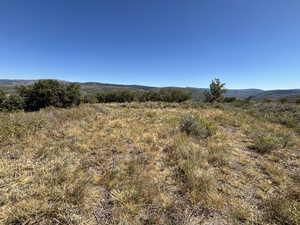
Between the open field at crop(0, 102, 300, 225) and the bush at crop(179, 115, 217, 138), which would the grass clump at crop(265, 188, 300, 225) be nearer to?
the open field at crop(0, 102, 300, 225)

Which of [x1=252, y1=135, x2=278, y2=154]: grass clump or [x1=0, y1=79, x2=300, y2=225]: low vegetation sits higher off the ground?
[x1=252, y1=135, x2=278, y2=154]: grass clump

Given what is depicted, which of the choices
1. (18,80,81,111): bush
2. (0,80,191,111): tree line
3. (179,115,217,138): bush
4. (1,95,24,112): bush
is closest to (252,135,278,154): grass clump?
(179,115,217,138): bush

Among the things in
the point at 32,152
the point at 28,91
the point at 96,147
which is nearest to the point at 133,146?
the point at 96,147

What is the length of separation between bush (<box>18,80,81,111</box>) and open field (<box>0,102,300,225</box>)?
19.8m

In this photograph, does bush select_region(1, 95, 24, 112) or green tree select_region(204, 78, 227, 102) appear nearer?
bush select_region(1, 95, 24, 112)

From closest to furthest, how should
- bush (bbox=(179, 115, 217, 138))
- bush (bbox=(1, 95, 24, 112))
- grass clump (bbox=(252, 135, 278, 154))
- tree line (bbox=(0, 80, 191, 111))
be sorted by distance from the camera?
1. grass clump (bbox=(252, 135, 278, 154))
2. bush (bbox=(179, 115, 217, 138))
3. bush (bbox=(1, 95, 24, 112))
4. tree line (bbox=(0, 80, 191, 111))

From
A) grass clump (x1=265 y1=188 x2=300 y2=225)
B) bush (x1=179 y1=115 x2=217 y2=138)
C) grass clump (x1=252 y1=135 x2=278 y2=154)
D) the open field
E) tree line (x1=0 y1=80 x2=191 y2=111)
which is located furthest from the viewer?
tree line (x1=0 y1=80 x2=191 y2=111)

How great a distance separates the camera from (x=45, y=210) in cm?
208

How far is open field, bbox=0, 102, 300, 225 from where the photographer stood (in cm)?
214

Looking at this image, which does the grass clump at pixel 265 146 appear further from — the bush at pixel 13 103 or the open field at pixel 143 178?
the bush at pixel 13 103

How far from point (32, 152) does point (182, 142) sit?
426cm

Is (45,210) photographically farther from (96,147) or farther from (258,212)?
(258,212)

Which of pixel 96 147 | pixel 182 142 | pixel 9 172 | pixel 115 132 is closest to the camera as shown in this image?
pixel 9 172

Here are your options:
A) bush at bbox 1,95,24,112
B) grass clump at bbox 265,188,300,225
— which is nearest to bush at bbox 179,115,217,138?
grass clump at bbox 265,188,300,225
